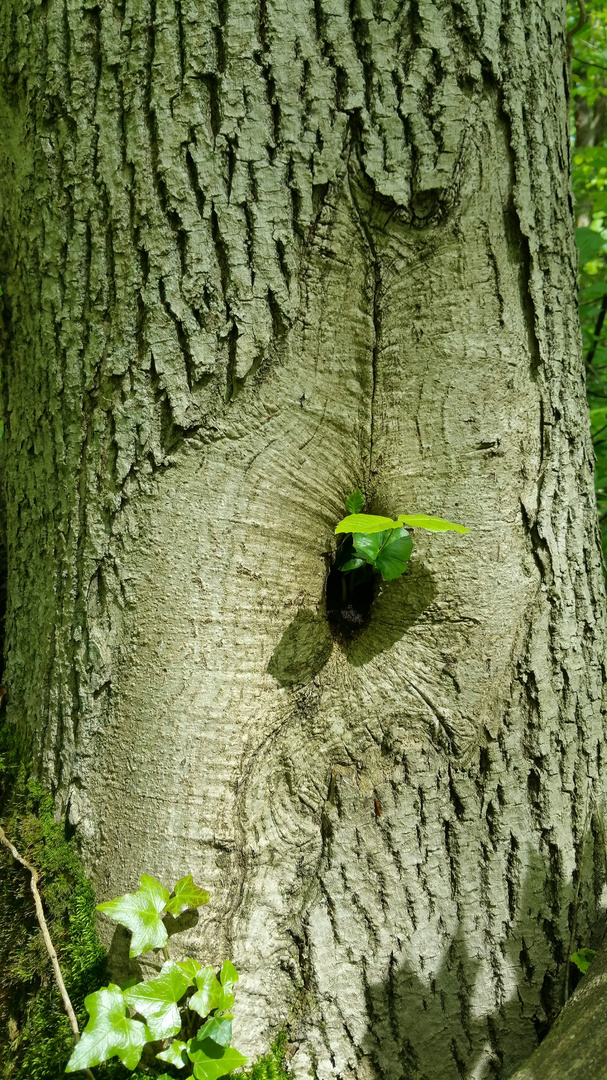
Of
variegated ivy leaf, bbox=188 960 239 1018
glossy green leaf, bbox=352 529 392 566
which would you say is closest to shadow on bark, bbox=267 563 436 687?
glossy green leaf, bbox=352 529 392 566

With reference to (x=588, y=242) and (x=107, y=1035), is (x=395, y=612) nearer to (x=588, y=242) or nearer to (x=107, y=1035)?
(x=107, y=1035)

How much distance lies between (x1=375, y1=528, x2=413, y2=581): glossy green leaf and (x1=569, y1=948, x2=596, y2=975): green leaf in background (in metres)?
0.97

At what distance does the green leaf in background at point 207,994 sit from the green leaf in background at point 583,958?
78 cm

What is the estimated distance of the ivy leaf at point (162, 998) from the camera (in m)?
1.31

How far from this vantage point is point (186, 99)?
1.38 meters

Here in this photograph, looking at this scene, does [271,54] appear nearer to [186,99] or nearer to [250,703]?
[186,99]

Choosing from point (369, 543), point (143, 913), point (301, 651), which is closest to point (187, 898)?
point (143, 913)

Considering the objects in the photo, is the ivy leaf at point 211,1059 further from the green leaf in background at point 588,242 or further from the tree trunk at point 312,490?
the green leaf in background at point 588,242

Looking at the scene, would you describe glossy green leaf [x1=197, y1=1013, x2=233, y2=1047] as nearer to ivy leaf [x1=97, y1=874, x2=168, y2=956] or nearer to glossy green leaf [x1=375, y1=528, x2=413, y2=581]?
ivy leaf [x1=97, y1=874, x2=168, y2=956]

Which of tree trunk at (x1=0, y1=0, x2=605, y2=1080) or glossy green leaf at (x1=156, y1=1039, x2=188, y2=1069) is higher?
tree trunk at (x1=0, y1=0, x2=605, y2=1080)

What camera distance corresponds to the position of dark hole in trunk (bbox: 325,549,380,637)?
5.19 feet

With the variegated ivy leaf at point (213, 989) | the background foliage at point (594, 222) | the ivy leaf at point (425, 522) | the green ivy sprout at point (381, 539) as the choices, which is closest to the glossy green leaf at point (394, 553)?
the green ivy sprout at point (381, 539)

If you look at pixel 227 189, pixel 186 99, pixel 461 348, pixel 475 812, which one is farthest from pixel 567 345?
pixel 475 812

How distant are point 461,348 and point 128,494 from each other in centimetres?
80
